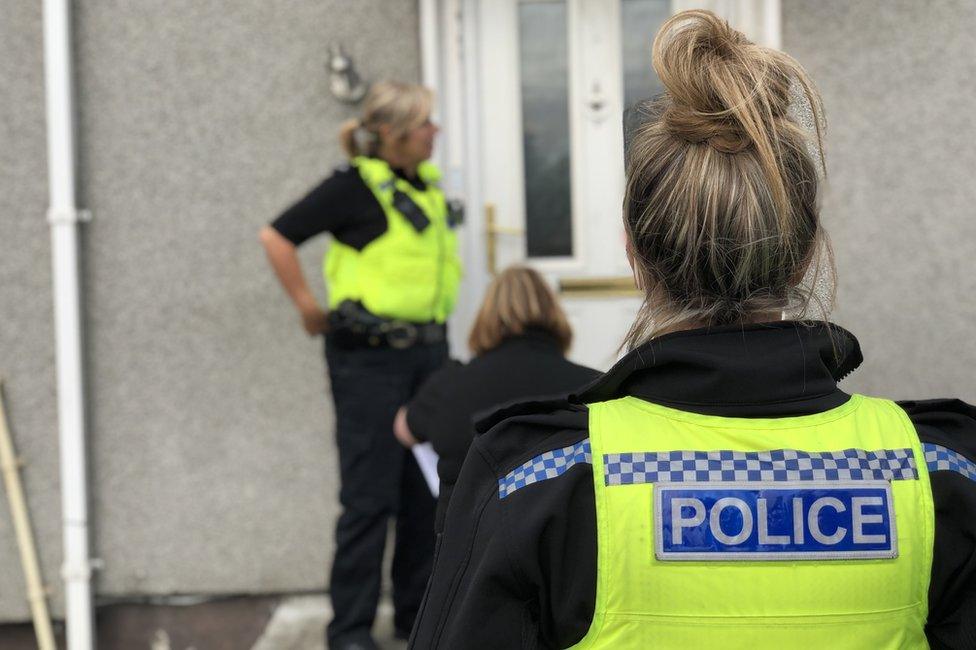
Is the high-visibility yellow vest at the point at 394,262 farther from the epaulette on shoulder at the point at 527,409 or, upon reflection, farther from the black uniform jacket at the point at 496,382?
the epaulette on shoulder at the point at 527,409

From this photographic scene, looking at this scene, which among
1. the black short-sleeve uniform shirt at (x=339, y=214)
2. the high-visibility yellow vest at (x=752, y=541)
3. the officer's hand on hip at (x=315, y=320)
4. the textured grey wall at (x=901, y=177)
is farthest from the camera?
the textured grey wall at (x=901, y=177)

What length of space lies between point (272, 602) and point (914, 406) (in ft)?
10.2

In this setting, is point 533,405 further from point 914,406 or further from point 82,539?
point 82,539

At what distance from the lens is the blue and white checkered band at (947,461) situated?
3.28 ft

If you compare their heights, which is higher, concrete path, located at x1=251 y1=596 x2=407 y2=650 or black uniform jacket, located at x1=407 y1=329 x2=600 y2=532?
black uniform jacket, located at x1=407 y1=329 x2=600 y2=532

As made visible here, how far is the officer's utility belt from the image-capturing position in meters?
3.10

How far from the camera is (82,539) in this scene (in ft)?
11.7

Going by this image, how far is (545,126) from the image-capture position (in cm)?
370

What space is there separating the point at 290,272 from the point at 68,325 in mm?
1005

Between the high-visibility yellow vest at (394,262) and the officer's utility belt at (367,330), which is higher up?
the high-visibility yellow vest at (394,262)

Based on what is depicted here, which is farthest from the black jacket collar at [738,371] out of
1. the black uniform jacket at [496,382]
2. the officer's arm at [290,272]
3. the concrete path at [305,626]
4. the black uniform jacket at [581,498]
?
the concrete path at [305,626]

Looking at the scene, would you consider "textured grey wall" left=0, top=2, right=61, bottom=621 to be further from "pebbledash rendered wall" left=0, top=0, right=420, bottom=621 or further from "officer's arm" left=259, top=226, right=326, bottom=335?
"officer's arm" left=259, top=226, right=326, bottom=335

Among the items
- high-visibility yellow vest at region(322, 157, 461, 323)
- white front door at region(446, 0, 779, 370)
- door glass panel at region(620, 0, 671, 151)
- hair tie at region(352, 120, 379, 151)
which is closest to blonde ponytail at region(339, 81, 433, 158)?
hair tie at region(352, 120, 379, 151)

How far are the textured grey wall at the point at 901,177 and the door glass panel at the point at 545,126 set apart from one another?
2.79ft
